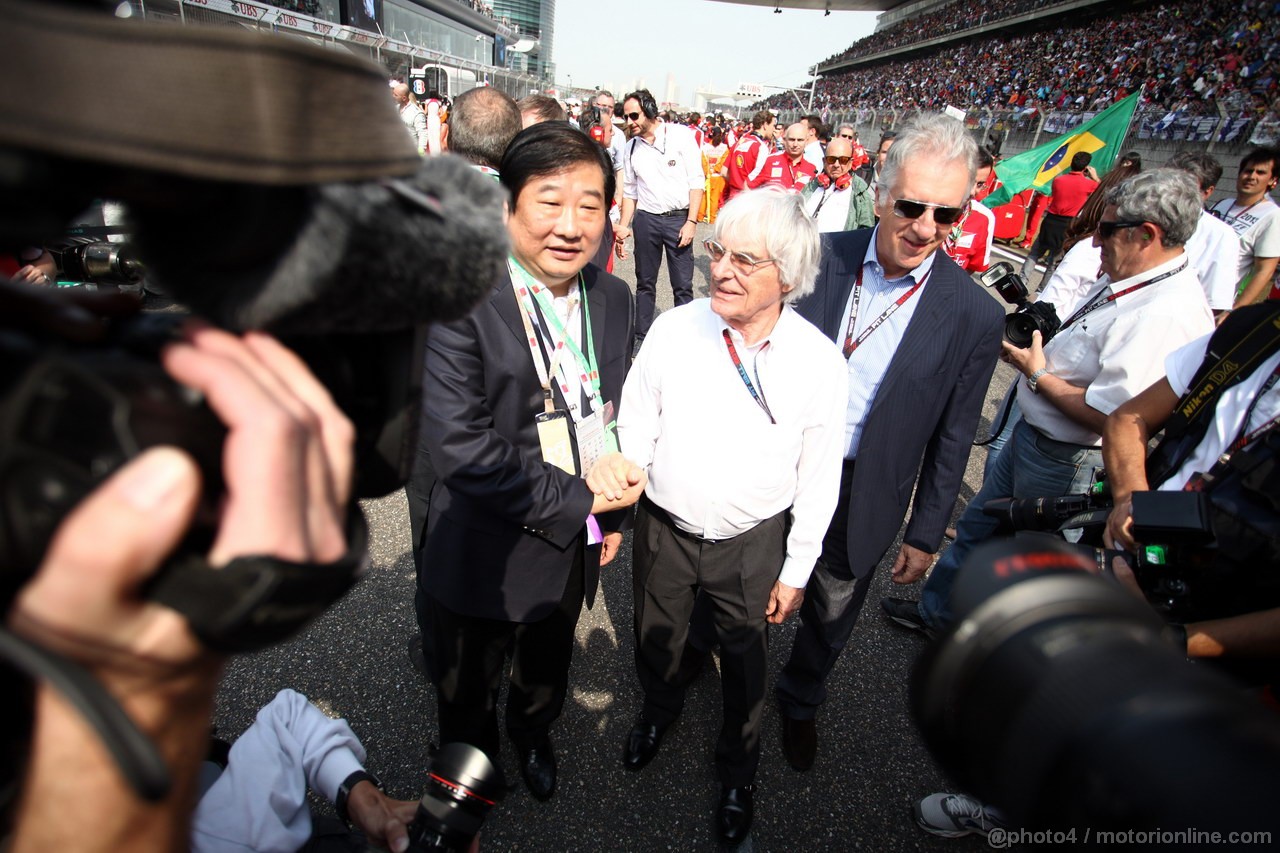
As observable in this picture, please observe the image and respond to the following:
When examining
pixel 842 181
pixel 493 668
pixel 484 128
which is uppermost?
pixel 484 128

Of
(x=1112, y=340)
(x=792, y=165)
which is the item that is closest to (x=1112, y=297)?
(x=1112, y=340)

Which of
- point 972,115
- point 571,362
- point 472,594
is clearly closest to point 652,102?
point 571,362

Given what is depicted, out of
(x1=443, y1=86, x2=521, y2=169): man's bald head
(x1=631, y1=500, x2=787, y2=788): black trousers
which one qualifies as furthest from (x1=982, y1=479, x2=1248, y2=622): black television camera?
(x1=443, y1=86, x2=521, y2=169): man's bald head

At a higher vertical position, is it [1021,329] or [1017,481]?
[1021,329]

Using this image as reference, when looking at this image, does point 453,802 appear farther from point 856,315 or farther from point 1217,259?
point 1217,259

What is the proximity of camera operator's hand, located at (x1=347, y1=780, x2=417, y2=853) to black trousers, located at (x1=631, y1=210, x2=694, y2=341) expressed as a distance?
520cm

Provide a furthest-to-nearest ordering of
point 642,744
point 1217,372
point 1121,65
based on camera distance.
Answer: point 1121,65 → point 642,744 → point 1217,372

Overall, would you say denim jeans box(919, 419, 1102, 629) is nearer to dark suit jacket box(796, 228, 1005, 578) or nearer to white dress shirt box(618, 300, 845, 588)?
dark suit jacket box(796, 228, 1005, 578)

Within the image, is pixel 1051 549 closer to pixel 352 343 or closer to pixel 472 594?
pixel 352 343

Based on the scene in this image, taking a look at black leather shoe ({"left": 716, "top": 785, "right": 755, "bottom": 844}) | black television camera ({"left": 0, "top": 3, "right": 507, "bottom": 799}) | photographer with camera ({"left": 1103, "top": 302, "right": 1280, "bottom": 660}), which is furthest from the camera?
black leather shoe ({"left": 716, "top": 785, "right": 755, "bottom": 844})

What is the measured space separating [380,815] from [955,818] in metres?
1.82

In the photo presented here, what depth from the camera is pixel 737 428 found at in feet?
5.88

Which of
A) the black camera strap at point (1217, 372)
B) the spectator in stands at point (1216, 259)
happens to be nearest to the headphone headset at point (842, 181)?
the spectator in stands at point (1216, 259)

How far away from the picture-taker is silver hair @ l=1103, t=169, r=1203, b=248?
2.27m
